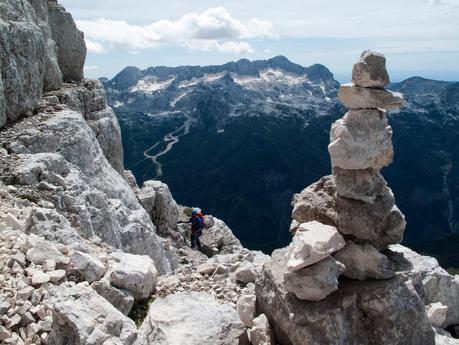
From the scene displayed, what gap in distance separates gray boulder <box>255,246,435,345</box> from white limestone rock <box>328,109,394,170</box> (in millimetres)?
3372

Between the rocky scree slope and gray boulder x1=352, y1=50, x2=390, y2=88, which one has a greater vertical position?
gray boulder x1=352, y1=50, x2=390, y2=88

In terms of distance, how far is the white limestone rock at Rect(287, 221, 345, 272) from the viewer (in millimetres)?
11586

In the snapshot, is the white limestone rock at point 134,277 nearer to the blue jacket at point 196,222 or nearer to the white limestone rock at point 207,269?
the white limestone rock at point 207,269

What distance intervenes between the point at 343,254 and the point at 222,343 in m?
4.19

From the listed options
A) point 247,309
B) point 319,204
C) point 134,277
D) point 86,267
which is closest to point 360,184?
point 319,204

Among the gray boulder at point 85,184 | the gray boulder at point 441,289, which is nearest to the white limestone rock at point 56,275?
the gray boulder at point 85,184

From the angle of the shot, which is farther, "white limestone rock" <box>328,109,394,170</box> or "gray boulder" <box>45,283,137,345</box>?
"white limestone rock" <box>328,109,394,170</box>

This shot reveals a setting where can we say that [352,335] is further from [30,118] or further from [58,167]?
[30,118]

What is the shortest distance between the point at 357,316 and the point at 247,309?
10.4ft

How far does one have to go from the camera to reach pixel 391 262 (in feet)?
43.0

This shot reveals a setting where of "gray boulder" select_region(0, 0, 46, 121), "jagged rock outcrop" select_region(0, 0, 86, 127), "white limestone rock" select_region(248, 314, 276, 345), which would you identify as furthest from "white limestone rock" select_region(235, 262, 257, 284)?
"gray boulder" select_region(0, 0, 46, 121)

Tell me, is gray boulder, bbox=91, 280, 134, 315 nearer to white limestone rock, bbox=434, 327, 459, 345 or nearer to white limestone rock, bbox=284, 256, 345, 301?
white limestone rock, bbox=284, 256, 345, 301

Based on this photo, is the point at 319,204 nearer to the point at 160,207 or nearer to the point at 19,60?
the point at 19,60

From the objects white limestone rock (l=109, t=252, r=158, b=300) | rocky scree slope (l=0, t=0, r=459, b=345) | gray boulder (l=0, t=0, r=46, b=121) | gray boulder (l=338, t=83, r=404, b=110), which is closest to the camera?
rocky scree slope (l=0, t=0, r=459, b=345)
